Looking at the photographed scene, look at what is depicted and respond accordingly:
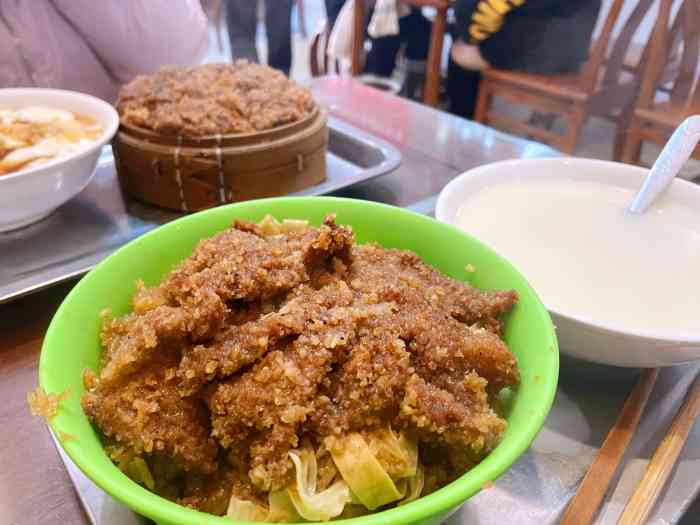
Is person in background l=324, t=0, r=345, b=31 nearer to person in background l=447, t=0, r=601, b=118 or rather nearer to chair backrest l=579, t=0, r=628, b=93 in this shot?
person in background l=447, t=0, r=601, b=118

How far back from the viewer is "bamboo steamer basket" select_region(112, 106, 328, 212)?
4.86 feet

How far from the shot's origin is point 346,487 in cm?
64

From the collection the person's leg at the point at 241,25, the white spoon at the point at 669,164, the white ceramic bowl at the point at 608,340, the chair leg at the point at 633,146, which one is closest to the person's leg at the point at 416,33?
the person's leg at the point at 241,25

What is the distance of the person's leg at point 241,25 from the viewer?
3.26 meters

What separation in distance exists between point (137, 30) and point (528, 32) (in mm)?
2412

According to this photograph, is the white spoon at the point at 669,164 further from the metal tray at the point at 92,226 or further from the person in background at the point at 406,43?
the person in background at the point at 406,43

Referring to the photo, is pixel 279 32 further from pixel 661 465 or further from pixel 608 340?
pixel 661 465

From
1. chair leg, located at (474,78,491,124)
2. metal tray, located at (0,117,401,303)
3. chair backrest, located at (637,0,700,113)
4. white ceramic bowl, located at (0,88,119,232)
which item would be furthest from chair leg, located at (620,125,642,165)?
white ceramic bowl, located at (0,88,119,232)

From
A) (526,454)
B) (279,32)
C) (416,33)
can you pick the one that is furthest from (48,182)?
(416,33)

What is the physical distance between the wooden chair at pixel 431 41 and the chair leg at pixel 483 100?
397 mm

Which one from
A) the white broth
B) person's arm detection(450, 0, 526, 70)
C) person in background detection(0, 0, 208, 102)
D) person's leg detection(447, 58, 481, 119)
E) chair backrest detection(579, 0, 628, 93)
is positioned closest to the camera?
the white broth

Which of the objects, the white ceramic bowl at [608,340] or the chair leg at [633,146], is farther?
the chair leg at [633,146]

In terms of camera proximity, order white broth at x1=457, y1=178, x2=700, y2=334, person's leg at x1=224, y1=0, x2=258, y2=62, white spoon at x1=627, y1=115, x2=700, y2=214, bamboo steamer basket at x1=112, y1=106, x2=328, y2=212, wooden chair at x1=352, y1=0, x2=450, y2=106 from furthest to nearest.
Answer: wooden chair at x1=352, y1=0, x2=450, y2=106
person's leg at x1=224, y1=0, x2=258, y2=62
bamboo steamer basket at x1=112, y1=106, x2=328, y2=212
white spoon at x1=627, y1=115, x2=700, y2=214
white broth at x1=457, y1=178, x2=700, y2=334

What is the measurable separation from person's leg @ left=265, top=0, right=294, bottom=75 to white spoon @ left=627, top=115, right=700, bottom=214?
3816 millimetres
